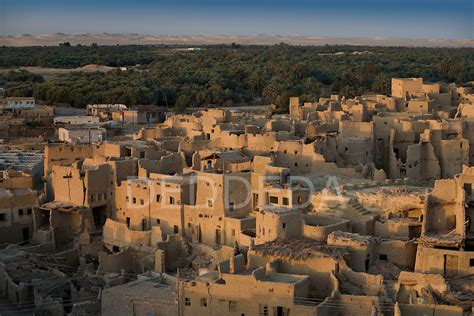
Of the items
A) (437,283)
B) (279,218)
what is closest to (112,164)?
(279,218)

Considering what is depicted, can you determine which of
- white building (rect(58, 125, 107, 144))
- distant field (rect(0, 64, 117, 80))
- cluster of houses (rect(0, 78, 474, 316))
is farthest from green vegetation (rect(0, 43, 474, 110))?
cluster of houses (rect(0, 78, 474, 316))

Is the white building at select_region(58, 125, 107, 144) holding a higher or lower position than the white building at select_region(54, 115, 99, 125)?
higher

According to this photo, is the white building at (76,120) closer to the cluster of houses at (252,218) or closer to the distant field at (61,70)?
the cluster of houses at (252,218)

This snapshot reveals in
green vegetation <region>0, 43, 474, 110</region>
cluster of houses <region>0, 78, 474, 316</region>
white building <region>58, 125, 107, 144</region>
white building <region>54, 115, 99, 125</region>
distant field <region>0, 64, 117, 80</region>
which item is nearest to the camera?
cluster of houses <region>0, 78, 474, 316</region>

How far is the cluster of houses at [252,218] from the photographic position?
74.2 feet

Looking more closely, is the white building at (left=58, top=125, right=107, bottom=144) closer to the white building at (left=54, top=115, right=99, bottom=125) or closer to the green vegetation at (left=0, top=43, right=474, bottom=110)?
the white building at (left=54, top=115, right=99, bottom=125)

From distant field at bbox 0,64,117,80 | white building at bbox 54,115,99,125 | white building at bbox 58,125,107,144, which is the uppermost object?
white building at bbox 58,125,107,144

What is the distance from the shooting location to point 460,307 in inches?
830

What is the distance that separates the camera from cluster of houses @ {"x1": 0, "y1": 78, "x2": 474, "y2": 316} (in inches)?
891

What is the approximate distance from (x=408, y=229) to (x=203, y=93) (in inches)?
1618

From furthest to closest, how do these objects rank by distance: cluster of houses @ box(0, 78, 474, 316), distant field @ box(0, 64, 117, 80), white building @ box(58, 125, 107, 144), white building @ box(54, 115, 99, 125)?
distant field @ box(0, 64, 117, 80)
white building @ box(54, 115, 99, 125)
white building @ box(58, 125, 107, 144)
cluster of houses @ box(0, 78, 474, 316)

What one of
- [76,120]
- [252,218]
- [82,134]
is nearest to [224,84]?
[76,120]

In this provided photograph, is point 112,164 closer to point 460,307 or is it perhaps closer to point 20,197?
point 20,197

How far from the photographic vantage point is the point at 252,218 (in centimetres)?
2759
